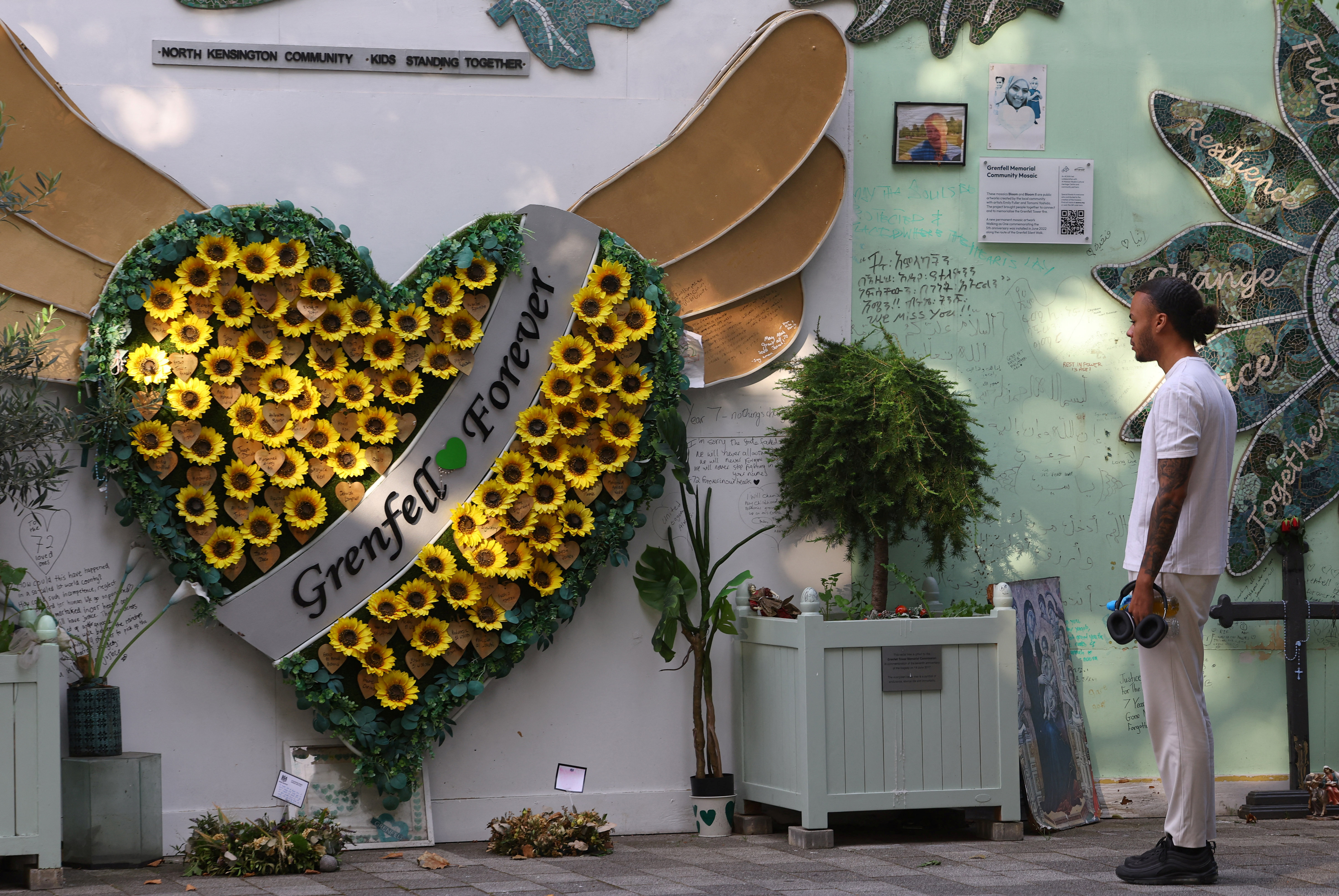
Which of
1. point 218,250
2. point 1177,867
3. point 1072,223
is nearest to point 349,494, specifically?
point 218,250

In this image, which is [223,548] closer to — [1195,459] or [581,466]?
[581,466]

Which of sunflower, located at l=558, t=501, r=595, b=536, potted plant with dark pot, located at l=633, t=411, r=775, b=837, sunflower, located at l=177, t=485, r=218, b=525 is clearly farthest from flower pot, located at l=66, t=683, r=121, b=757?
potted plant with dark pot, located at l=633, t=411, r=775, b=837

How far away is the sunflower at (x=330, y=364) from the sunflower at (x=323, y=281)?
190mm

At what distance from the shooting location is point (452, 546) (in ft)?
16.4

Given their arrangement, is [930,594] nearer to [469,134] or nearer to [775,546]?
[775,546]

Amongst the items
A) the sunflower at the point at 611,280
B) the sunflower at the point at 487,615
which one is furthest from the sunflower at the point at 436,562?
the sunflower at the point at 611,280

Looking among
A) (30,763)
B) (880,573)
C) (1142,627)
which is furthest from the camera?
(880,573)

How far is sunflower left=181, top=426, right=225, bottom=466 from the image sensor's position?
4766mm

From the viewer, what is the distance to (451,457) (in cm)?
501

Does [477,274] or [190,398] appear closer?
[190,398]

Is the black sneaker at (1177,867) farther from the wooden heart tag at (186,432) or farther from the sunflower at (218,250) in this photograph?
the sunflower at (218,250)

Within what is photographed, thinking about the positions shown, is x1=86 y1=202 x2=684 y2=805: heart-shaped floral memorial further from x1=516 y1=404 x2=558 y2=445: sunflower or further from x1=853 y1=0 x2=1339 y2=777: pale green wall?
x1=853 y1=0 x2=1339 y2=777: pale green wall

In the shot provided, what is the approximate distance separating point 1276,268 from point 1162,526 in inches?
90.3

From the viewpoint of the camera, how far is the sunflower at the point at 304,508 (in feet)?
15.9
